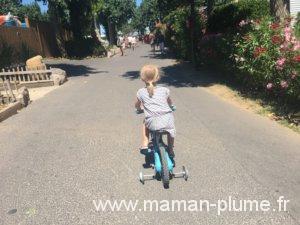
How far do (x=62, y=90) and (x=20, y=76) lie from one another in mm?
3076

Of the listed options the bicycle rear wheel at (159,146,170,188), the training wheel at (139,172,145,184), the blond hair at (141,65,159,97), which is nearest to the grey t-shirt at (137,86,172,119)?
the blond hair at (141,65,159,97)

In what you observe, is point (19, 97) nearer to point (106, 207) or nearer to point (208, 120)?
point (208, 120)

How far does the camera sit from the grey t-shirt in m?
5.34

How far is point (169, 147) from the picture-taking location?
5.67 m

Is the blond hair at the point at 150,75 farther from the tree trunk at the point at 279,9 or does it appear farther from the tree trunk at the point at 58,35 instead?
the tree trunk at the point at 58,35

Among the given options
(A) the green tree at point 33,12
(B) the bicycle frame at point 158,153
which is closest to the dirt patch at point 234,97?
(B) the bicycle frame at point 158,153

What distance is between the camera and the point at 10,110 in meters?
10.9

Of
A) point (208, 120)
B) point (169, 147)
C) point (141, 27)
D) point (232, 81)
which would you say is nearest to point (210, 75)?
point (232, 81)

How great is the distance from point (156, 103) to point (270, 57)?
5.07m

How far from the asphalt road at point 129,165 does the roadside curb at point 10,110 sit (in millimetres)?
221

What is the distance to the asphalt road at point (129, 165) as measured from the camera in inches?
186

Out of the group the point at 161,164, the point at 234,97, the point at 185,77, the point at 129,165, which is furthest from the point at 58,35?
the point at 161,164

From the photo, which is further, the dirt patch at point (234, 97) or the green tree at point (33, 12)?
the green tree at point (33, 12)

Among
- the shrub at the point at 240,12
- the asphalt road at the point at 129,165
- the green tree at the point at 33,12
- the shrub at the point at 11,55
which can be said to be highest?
the green tree at the point at 33,12
